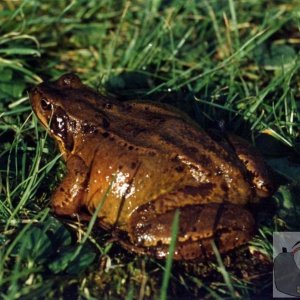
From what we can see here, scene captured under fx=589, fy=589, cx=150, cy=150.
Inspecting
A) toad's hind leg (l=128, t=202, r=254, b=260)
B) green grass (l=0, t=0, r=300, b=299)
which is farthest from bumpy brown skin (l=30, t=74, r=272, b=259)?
green grass (l=0, t=0, r=300, b=299)

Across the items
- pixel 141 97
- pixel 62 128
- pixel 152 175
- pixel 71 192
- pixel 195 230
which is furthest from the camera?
pixel 141 97

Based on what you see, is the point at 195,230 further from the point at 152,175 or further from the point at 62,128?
the point at 62,128

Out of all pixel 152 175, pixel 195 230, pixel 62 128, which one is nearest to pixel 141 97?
pixel 62 128

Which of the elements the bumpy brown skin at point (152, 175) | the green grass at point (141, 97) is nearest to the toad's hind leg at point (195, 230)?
the bumpy brown skin at point (152, 175)

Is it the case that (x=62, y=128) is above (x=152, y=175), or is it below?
above

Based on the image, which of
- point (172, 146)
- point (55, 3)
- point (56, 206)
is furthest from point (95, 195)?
point (55, 3)

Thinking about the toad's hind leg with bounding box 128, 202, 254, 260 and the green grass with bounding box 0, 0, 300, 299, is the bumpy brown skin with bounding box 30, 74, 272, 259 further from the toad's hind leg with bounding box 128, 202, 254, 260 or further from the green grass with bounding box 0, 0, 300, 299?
the green grass with bounding box 0, 0, 300, 299
